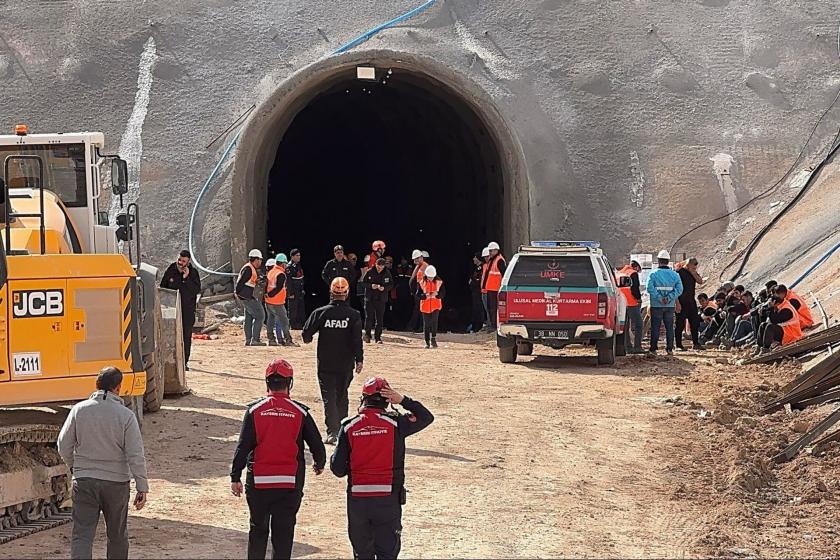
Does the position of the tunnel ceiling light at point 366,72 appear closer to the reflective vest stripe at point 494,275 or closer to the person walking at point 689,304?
the reflective vest stripe at point 494,275

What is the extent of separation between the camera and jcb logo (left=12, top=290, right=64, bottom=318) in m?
10.1

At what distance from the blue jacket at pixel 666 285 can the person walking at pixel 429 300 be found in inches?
157

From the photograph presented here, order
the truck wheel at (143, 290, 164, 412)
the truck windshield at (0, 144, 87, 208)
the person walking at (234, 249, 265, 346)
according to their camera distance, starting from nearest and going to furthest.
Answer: the truck windshield at (0, 144, 87, 208) → the truck wheel at (143, 290, 164, 412) → the person walking at (234, 249, 265, 346)

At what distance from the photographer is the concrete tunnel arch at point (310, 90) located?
27156 mm

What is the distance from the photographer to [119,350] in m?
10.6

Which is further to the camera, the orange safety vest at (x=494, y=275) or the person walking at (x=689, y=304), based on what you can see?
the orange safety vest at (x=494, y=275)

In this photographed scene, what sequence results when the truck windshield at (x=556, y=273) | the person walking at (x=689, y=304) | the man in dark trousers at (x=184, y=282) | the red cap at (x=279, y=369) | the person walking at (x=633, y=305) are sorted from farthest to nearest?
the person walking at (x=689, y=304) < the person walking at (x=633, y=305) < the truck windshield at (x=556, y=273) < the man in dark trousers at (x=184, y=282) < the red cap at (x=279, y=369)

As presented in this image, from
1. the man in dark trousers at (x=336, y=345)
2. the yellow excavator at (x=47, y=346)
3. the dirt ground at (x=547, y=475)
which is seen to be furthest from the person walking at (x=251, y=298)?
the yellow excavator at (x=47, y=346)

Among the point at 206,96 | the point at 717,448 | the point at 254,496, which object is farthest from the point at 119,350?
the point at 206,96

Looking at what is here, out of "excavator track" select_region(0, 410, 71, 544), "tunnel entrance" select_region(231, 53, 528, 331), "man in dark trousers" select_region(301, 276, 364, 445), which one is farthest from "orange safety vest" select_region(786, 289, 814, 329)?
"excavator track" select_region(0, 410, 71, 544)

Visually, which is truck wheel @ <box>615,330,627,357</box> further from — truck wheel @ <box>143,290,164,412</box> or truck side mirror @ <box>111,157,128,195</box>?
truck side mirror @ <box>111,157,128,195</box>

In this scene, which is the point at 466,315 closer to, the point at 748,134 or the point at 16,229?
the point at 748,134

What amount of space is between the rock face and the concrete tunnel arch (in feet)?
0.88

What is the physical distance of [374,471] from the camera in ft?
26.1
